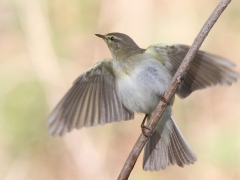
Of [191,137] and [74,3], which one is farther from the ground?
[74,3]

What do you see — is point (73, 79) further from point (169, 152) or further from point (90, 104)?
point (169, 152)

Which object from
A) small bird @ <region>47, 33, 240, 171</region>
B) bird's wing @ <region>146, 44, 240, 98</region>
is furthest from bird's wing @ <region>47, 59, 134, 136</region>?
bird's wing @ <region>146, 44, 240, 98</region>

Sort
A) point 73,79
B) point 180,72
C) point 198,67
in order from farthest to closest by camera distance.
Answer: point 73,79, point 198,67, point 180,72

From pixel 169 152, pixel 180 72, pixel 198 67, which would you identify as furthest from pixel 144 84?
pixel 180 72

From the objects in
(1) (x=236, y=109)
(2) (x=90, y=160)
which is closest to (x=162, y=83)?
(2) (x=90, y=160)

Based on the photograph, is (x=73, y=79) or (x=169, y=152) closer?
(x=169, y=152)

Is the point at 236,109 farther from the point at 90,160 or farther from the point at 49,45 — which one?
the point at 49,45

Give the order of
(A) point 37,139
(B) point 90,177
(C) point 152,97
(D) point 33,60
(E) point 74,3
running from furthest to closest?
A: (E) point 74,3 → (D) point 33,60 → (A) point 37,139 → (B) point 90,177 → (C) point 152,97
